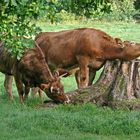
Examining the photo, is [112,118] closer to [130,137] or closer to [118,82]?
[130,137]

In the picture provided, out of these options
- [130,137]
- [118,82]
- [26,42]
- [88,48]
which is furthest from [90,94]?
[26,42]

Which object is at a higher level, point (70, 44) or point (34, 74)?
point (70, 44)

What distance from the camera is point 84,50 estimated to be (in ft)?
46.2

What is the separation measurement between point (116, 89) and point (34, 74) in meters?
2.15

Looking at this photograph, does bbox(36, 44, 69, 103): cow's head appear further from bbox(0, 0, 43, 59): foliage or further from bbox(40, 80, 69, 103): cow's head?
bbox(0, 0, 43, 59): foliage

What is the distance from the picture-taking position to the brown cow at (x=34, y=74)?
42.8ft

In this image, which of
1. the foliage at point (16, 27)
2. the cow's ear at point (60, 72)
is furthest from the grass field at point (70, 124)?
the foliage at point (16, 27)

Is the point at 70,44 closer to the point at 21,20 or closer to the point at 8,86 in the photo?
the point at 8,86

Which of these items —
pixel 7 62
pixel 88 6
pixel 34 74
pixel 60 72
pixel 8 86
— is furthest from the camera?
pixel 8 86

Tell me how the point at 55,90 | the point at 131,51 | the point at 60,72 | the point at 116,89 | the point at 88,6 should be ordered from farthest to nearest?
the point at 60,72, the point at 131,51, the point at 55,90, the point at 116,89, the point at 88,6

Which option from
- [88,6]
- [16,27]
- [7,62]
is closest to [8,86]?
[7,62]

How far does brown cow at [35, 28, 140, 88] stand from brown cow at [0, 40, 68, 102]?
1.21 m

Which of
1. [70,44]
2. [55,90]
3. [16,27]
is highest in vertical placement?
[16,27]

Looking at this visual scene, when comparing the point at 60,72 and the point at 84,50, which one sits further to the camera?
the point at 84,50
